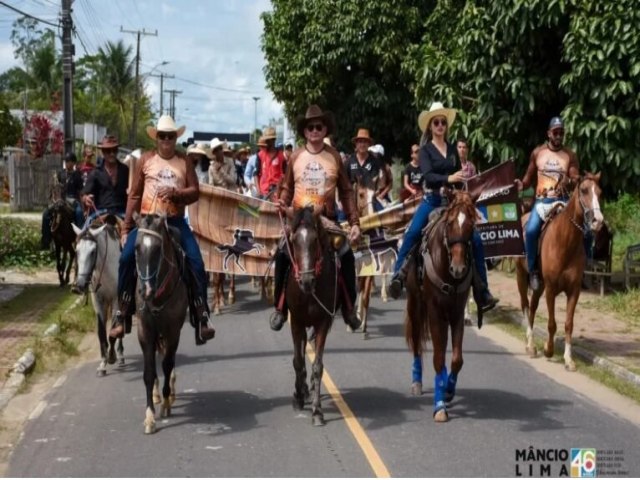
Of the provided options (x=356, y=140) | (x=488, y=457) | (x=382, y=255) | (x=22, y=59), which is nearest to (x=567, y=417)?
(x=488, y=457)

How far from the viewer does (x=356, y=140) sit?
16.0 meters

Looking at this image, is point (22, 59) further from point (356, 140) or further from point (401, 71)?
point (356, 140)

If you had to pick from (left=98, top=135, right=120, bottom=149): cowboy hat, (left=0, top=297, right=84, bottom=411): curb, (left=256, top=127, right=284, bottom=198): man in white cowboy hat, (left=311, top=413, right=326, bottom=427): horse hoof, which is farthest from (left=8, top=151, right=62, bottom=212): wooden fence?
(left=311, top=413, right=326, bottom=427): horse hoof

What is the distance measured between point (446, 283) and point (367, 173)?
6600mm

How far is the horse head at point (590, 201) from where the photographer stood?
11562mm

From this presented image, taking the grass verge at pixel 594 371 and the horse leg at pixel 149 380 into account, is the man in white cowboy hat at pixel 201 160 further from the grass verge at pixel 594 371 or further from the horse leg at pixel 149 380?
the horse leg at pixel 149 380

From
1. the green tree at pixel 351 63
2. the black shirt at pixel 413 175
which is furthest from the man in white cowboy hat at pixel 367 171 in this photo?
the green tree at pixel 351 63

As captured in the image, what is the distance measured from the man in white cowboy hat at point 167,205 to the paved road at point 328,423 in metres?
1.00

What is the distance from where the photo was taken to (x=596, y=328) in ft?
49.2

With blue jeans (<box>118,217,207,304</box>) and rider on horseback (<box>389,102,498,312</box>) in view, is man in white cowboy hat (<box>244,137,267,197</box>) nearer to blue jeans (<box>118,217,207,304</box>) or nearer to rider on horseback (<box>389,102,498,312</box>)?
rider on horseback (<box>389,102,498,312</box>)

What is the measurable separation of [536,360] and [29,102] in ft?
242

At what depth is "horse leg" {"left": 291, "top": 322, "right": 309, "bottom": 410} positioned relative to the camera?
32.0 ft

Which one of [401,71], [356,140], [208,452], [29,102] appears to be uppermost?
[29,102]

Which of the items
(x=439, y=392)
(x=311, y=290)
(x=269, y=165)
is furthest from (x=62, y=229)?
(x=439, y=392)
